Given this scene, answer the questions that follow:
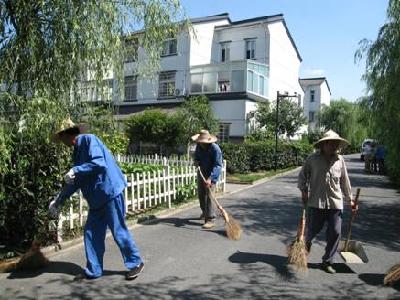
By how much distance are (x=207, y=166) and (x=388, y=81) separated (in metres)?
6.26

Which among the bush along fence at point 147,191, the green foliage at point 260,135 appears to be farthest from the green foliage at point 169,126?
the bush along fence at point 147,191

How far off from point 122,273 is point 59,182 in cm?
177

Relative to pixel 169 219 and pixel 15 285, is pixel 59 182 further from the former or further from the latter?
pixel 169 219

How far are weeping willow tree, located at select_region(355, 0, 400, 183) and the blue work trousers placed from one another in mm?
7371

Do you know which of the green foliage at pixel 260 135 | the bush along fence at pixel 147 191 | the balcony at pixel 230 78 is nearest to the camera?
the bush along fence at pixel 147 191

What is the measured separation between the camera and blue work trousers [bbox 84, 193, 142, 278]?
227 inches

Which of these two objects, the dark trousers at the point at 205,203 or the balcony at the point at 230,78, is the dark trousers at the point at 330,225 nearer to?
the dark trousers at the point at 205,203

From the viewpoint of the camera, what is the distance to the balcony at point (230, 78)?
102 ft

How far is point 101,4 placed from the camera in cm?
737

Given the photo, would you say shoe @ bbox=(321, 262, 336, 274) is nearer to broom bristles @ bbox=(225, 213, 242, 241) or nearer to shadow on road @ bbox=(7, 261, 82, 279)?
broom bristles @ bbox=(225, 213, 242, 241)

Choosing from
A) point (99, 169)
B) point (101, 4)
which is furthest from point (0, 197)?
point (101, 4)

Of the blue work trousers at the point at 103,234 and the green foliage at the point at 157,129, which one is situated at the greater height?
the green foliage at the point at 157,129

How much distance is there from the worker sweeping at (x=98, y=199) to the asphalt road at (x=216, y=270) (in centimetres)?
24

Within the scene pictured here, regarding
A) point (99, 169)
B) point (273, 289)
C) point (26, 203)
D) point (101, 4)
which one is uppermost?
point (101, 4)
